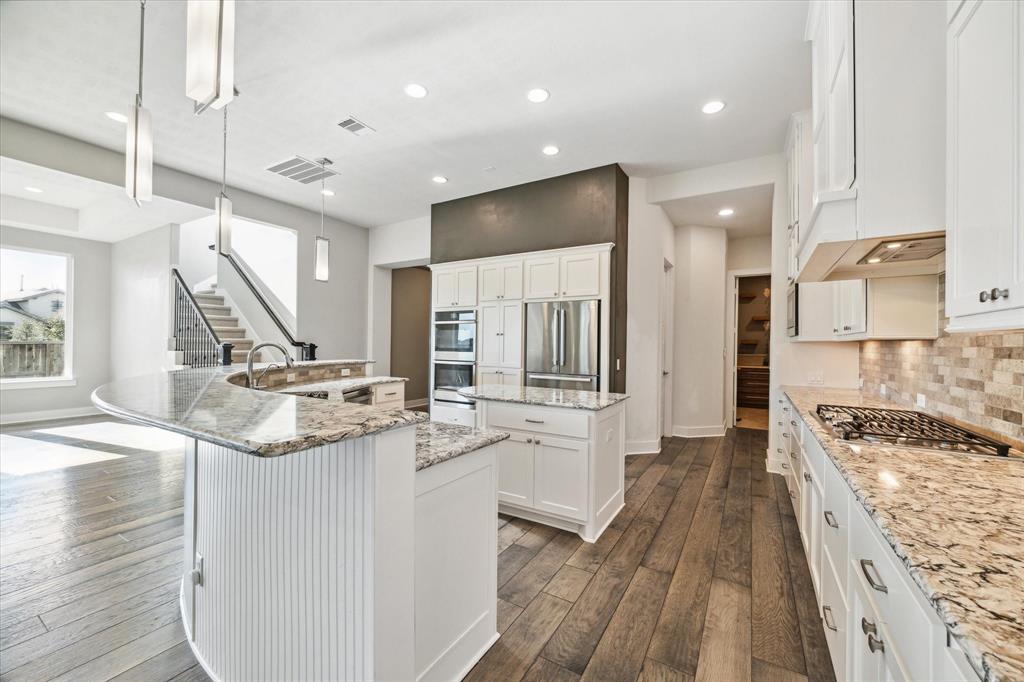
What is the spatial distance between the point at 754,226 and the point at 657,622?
550 centimetres

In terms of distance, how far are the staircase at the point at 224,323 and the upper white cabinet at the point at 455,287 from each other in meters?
2.94

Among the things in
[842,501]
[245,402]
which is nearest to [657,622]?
[842,501]

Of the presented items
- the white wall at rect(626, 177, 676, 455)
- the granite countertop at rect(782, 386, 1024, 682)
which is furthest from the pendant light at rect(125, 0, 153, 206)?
the white wall at rect(626, 177, 676, 455)

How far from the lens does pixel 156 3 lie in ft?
7.82

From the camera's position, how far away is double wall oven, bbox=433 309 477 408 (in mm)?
5457

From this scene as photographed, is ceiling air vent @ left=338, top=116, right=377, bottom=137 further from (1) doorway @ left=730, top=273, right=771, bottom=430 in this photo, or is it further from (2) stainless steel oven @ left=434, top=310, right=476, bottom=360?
(1) doorway @ left=730, top=273, right=771, bottom=430

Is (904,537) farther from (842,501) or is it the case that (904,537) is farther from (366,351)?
(366,351)

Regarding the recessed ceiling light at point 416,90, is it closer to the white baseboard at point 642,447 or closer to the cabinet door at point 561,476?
the cabinet door at point 561,476

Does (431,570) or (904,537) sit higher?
(904,537)

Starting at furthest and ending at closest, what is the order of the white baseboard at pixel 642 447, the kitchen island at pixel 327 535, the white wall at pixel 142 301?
the white wall at pixel 142 301
the white baseboard at pixel 642 447
the kitchen island at pixel 327 535

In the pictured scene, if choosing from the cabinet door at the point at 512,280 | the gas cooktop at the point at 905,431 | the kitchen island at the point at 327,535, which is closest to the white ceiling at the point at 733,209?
the cabinet door at the point at 512,280

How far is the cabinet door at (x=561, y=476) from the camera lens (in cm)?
263

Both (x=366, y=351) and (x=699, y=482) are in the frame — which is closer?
(x=699, y=482)

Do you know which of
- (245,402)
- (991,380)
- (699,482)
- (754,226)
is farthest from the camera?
(754,226)
